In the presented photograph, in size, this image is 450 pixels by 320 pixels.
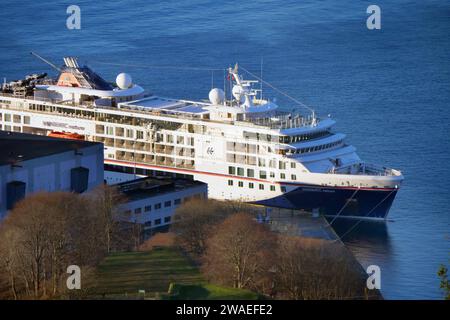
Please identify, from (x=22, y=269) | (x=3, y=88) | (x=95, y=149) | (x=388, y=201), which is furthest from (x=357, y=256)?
(x=3, y=88)

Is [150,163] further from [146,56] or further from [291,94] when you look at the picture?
[146,56]

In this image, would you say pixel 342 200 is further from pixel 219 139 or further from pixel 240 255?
pixel 240 255

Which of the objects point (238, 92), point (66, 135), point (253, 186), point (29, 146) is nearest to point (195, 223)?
point (29, 146)

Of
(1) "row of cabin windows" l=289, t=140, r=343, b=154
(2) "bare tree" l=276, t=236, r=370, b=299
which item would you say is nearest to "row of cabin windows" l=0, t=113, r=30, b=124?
(1) "row of cabin windows" l=289, t=140, r=343, b=154

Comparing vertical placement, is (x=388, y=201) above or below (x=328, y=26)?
below

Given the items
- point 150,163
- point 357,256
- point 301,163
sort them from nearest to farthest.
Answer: point 357,256 < point 301,163 < point 150,163

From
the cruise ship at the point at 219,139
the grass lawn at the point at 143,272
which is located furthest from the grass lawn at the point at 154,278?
the cruise ship at the point at 219,139
